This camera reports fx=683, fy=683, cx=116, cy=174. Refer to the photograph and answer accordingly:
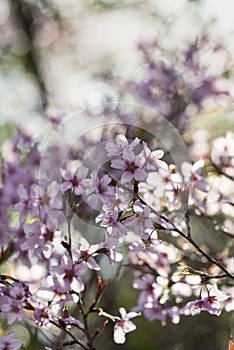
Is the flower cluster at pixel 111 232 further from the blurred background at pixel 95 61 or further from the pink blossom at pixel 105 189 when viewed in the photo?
the blurred background at pixel 95 61

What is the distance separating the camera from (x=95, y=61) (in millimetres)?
3182

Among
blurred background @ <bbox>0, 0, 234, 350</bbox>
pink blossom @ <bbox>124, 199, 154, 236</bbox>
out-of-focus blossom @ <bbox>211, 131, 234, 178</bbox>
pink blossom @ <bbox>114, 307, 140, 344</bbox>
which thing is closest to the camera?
pink blossom @ <bbox>124, 199, 154, 236</bbox>

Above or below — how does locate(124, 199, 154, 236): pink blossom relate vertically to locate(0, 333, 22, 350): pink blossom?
above

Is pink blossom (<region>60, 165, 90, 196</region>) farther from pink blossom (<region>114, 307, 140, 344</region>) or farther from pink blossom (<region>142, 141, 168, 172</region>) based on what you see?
pink blossom (<region>114, 307, 140, 344</region>)

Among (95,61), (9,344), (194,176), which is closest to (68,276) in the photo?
(9,344)

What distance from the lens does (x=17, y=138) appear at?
7.22 ft

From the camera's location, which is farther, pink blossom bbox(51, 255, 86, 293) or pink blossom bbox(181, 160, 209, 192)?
pink blossom bbox(181, 160, 209, 192)

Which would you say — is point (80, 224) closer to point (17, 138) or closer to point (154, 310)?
point (154, 310)

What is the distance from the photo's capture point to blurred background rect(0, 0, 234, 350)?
2609 millimetres

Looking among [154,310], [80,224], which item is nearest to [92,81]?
[154,310]

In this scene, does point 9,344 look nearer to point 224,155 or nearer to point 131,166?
point 131,166

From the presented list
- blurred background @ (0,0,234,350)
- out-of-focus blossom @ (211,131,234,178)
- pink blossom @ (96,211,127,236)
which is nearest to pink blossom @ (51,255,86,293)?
pink blossom @ (96,211,127,236)

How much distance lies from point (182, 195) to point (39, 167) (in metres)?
0.72

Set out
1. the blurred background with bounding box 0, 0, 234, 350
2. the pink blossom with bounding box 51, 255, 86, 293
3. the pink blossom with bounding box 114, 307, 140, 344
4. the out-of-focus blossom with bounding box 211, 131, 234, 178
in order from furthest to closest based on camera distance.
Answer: the blurred background with bounding box 0, 0, 234, 350
the out-of-focus blossom with bounding box 211, 131, 234, 178
the pink blossom with bounding box 114, 307, 140, 344
the pink blossom with bounding box 51, 255, 86, 293
